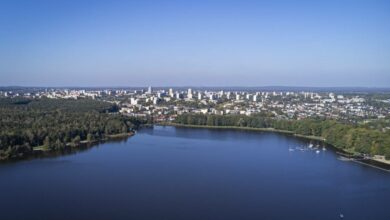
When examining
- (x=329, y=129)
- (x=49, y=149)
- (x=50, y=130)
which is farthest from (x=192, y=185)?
(x=329, y=129)

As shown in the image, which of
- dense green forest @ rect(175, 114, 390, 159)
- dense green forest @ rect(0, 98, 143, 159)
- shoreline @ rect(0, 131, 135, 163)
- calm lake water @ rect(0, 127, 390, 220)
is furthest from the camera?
dense green forest @ rect(175, 114, 390, 159)

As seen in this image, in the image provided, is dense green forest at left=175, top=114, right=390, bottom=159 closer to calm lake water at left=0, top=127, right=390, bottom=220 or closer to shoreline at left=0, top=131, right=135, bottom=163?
calm lake water at left=0, top=127, right=390, bottom=220

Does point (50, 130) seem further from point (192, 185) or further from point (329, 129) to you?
point (329, 129)

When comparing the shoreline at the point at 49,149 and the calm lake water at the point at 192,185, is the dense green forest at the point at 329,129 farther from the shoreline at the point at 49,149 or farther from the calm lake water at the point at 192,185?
the shoreline at the point at 49,149

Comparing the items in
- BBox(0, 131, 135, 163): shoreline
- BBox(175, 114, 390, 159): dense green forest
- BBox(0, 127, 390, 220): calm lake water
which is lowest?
BBox(0, 131, 135, 163): shoreline

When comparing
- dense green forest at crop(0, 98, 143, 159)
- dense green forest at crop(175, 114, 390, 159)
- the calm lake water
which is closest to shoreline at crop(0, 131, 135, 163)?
dense green forest at crop(0, 98, 143, 159)
